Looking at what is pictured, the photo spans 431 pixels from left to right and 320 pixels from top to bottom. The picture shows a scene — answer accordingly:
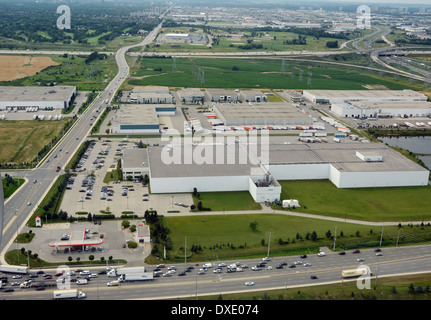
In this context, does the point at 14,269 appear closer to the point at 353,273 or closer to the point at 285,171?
the point at 353,273

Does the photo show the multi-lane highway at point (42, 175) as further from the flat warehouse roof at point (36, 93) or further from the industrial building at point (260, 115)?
the industrial building at point (260, 115)

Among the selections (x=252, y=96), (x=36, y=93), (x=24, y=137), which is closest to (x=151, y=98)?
(x=252, y=96)

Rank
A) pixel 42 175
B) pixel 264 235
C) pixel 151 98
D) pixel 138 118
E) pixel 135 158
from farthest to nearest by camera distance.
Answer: pixel 151 98
pixel 138 118
pixel 135 158
pixel 42 175
pixel 264 235

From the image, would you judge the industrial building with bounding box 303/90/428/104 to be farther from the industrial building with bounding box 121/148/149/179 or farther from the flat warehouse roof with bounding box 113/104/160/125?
the industrial building with bounding box 121/148/149/179

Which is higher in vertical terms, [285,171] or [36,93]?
[36,93]

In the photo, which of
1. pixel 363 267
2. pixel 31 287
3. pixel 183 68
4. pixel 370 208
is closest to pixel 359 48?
pixel 183 68

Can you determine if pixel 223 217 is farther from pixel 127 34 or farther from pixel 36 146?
pixel 127 34

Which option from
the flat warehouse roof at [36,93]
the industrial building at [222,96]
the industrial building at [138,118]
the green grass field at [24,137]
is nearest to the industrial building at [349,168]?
the industrial building at [138,118]
